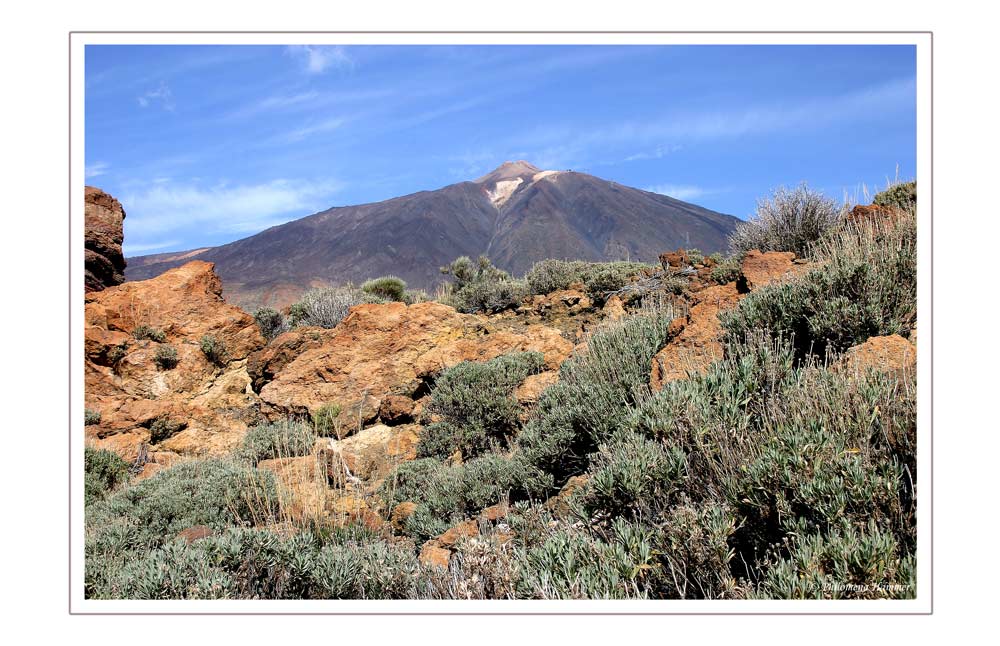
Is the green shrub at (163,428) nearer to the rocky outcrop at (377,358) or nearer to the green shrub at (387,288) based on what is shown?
the rocky outcrop at (377,358)

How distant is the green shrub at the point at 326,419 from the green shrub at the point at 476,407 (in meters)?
1.20

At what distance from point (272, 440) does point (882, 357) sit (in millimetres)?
5738

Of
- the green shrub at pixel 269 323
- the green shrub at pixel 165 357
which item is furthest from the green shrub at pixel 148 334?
the green shrub at pixel 269 323

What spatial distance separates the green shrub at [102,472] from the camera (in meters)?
5.19

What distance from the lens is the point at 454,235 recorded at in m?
89.9

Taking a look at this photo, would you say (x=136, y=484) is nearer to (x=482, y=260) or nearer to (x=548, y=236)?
(x=482, y=260)

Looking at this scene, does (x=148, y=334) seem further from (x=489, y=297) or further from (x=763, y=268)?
(x=763, y=268)

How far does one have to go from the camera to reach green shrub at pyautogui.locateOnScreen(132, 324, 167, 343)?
7.63 m

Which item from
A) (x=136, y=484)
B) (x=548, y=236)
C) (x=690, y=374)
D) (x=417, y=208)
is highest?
(x=417, y=208)

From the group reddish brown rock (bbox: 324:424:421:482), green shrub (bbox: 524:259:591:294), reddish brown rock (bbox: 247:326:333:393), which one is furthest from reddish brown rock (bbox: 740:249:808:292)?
green shrub (bbox: 524:259:591:294)

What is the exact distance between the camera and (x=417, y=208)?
9694cm

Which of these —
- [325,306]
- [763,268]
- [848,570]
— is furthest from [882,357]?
[325,306]
